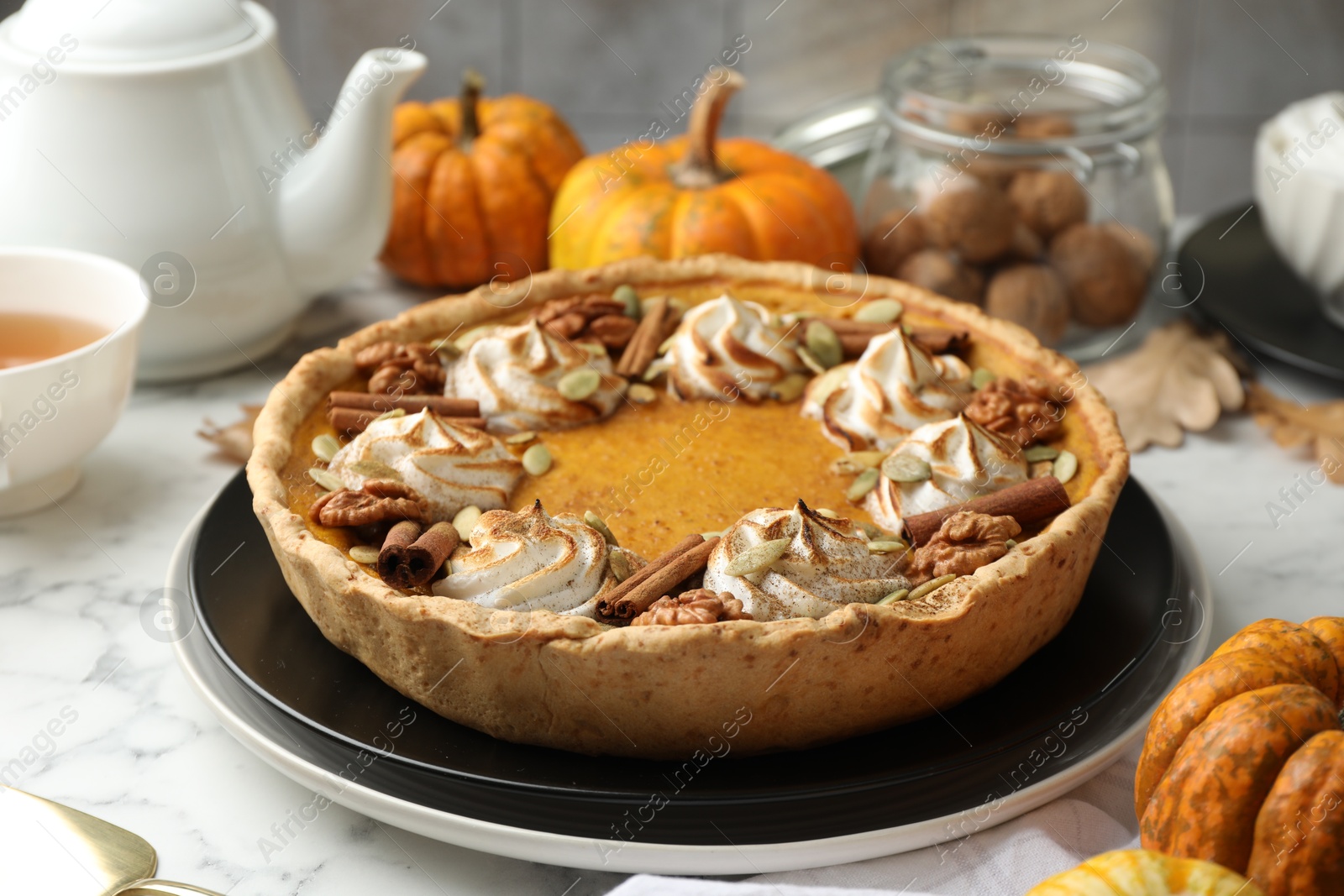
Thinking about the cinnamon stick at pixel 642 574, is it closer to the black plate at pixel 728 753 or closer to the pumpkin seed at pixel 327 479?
the black plate at pixel 728 753

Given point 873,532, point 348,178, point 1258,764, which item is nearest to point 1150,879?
point 1258,764

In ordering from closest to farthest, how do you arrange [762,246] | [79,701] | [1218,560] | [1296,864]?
[1296,864] → [79,701] → [1218,560] → [762,246]

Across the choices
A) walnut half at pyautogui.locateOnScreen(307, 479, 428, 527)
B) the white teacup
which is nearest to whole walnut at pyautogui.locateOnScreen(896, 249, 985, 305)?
walnut half at pyautogui.locateOnScreen(307, 479, 428, 527)

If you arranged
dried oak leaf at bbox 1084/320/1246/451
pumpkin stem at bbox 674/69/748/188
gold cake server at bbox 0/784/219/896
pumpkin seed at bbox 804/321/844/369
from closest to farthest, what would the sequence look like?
gold cake server at bbox 0/784/219/896
pumpkin seed at bbox 804/321/844/369
dried oak leaf at bbox 1084/320/1246/451
pumpkin stem at bbox 674/69/748/188

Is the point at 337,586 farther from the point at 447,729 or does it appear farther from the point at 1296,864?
the point at 1296,864

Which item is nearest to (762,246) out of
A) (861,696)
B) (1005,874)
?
(861,696)

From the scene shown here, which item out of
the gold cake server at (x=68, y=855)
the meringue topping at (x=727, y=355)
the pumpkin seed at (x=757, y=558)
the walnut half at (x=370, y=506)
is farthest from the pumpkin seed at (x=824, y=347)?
the gold cake server at (x=68, y=855)

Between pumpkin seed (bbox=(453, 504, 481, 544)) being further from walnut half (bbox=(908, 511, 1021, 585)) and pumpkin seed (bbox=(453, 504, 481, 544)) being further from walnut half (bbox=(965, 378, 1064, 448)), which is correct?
walnut half (bbox=(965, 378, 1064, 448))
